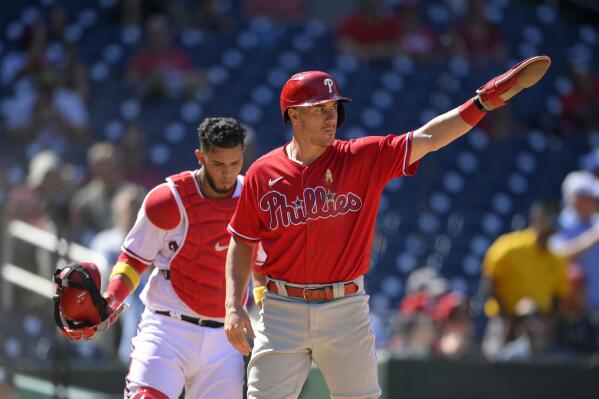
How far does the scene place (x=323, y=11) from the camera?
1335 centimetres

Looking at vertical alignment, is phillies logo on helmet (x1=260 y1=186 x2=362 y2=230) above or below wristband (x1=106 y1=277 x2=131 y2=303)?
above

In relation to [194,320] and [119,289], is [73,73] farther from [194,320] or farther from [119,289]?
[194,320]

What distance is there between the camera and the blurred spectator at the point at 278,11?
13.3m

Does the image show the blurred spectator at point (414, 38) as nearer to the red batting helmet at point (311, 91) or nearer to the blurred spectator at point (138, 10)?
the blurred spectator at point (138, 10)

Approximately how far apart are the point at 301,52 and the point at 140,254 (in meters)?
7.75

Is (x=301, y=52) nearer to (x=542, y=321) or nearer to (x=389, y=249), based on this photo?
(x=389, y=249)

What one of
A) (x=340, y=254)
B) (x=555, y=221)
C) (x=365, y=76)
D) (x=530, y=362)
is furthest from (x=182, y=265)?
(x=365, y=76)

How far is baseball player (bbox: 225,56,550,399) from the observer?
16.6 ft

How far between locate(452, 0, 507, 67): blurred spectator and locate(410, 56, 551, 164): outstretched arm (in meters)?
8.03

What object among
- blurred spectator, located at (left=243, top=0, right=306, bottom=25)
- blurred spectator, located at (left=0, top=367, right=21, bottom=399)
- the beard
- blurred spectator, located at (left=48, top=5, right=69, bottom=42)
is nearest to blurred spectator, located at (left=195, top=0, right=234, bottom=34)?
blurred spectator, located at (left=243, top=0, right=306, bottom=25)

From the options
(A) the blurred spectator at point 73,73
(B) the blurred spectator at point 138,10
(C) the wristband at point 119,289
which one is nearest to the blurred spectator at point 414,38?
(B) the blurred spectator at point 138,10

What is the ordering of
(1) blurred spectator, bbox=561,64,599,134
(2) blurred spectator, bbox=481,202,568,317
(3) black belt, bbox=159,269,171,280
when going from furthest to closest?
1. (1) blurred spectator, bbox=561,64,599,134
2. (2) blurred spectator, bbox=481,202,568,317
3. (3) black belt, bbox=159,269,171,280

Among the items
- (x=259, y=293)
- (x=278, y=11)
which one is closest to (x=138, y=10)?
(x=278, y=11)

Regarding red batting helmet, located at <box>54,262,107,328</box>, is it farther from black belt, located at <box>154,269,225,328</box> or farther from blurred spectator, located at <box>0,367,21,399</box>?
blurred spectator, located at <box>0,367,21,399</box>
